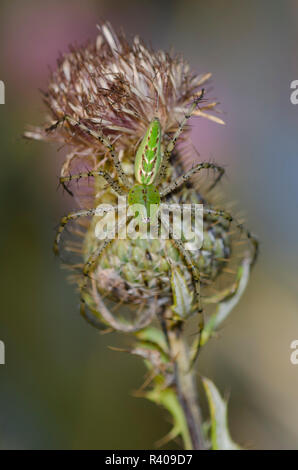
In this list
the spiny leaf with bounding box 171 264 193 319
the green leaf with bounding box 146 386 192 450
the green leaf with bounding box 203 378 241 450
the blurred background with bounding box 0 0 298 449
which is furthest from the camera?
the blurred background with bounding box 0 0 298 449

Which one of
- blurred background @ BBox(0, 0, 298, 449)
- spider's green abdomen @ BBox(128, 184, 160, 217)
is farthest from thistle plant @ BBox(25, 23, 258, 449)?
blurred background @ BBox(0, 0, 298, 449)

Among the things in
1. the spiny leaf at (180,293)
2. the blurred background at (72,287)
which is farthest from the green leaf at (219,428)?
the blurred background at (72,287)

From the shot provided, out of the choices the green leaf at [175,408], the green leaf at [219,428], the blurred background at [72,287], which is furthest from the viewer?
the blurred background at [72,287]

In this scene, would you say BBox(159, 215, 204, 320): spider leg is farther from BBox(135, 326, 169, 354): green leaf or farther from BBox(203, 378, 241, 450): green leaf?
BBox(203, 378, 241, 450): green leaf

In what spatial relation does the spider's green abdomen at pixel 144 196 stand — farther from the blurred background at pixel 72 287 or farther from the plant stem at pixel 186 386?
the blurred background at pixel 72 287

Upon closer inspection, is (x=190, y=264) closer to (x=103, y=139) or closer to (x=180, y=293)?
(x=180, y=293)

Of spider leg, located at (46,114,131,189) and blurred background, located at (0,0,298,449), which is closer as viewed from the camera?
spider leg, located at (46,114,131,189)

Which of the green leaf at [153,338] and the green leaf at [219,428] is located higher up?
the green leaf at [153,338]
